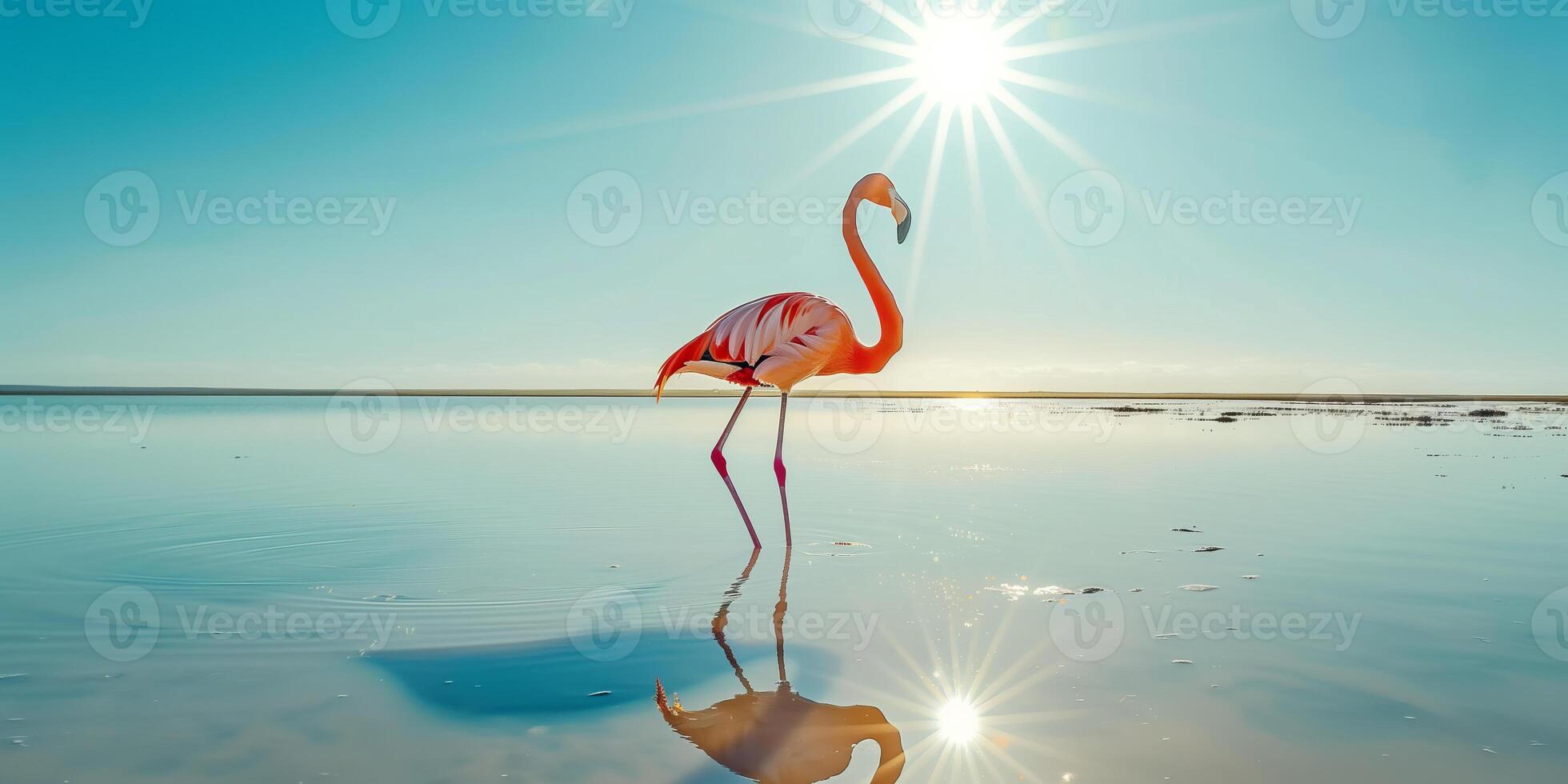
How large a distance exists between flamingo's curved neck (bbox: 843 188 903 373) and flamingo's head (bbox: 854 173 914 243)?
0.07 metres

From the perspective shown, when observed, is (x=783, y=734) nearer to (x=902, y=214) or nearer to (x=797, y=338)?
(x=797, y=338)

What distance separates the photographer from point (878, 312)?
→ 780cm

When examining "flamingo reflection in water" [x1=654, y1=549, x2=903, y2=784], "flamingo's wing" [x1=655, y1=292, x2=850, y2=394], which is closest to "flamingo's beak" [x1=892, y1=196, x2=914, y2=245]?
"flamingo's wing" [x1=655, y1=292, x2=850, y2=394]

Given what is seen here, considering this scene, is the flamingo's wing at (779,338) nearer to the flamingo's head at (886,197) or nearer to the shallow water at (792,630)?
the flamingo's head at (886,197)

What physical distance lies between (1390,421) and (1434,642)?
29.9 meters

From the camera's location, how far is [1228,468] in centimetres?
1384

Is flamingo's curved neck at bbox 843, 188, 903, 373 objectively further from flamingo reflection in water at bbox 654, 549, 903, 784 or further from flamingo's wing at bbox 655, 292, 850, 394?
flamingo reflection in water at bbox 654, 549, 903, 784

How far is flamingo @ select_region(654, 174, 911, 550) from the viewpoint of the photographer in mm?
7371

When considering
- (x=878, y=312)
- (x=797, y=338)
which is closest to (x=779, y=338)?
(x=797, y=338)

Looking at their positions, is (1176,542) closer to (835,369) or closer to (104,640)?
(835,369)

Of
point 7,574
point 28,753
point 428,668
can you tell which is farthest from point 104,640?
point 7,574

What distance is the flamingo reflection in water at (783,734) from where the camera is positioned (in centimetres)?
327

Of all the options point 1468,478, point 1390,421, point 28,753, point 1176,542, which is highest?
point 1390,421

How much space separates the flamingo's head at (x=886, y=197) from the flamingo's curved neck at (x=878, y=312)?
72 millimetres
